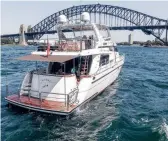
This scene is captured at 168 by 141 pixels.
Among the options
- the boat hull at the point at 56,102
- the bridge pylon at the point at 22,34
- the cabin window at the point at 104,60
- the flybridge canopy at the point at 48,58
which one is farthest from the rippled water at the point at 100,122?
the bridge pylon at the point at 22,34

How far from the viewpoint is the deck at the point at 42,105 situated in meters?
11.8

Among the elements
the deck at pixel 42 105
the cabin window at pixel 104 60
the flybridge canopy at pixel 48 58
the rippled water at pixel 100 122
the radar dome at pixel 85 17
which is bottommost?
the rippled water at pixel 100 122

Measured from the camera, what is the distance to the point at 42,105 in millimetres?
12242

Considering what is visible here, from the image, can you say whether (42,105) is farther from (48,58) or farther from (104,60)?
(104,60)

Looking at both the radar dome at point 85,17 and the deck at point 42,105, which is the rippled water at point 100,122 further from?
the radar dome at point 85,17

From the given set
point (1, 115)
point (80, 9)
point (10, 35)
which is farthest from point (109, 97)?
point (10, 35)

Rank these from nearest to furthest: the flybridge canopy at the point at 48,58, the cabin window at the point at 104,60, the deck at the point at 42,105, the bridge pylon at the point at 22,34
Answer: the deck at the point at 42,105
the flybridge canopy at the point at 48,58
the cabin window at the point at 104,60
the bridge pylon at the point at 22,34

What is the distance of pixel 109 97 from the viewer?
1611cm

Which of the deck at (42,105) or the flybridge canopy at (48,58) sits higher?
the flybridge canopy at (48,58)

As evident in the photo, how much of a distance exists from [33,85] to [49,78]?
107cm

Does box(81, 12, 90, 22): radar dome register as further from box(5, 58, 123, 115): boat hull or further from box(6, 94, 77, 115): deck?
box(6, 94, 77, 115): deck

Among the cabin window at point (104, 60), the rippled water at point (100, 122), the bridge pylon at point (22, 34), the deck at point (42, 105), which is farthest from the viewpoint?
the bridge pylon at point (22, 34)

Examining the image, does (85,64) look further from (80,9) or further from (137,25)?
(80,9)

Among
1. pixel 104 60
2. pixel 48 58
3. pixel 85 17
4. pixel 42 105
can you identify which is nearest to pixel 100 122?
pixel 42 105
